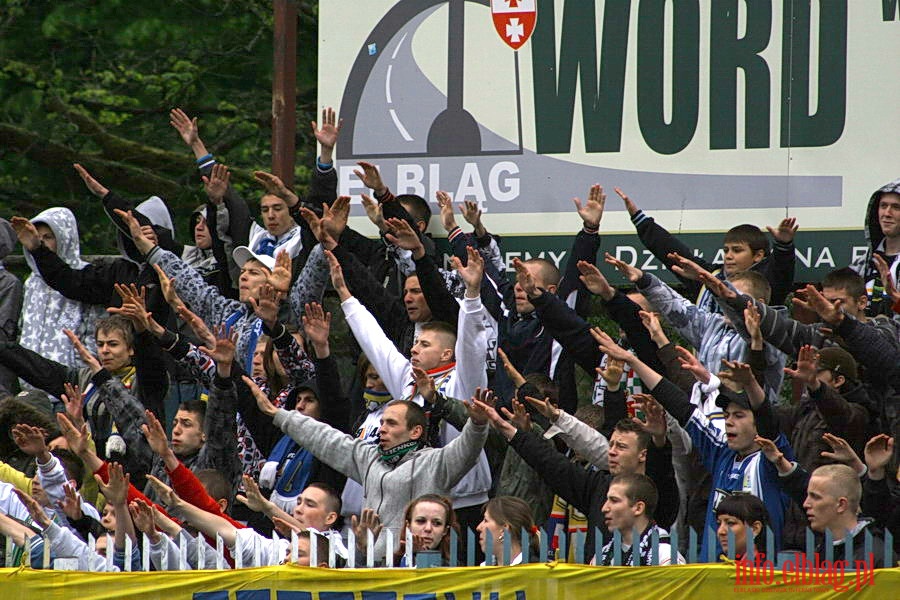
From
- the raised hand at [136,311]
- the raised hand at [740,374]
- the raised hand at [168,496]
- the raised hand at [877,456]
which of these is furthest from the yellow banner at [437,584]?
the raised hand at [136,311]

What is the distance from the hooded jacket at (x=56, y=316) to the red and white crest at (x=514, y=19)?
3.12 meters

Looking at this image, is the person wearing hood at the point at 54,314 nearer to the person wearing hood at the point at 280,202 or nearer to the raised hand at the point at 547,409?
the person wearing hood at the point at 280,202

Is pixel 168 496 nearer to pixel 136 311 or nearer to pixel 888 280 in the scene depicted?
pixel 136 311

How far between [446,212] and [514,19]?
1.55 meters

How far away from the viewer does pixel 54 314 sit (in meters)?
11.7

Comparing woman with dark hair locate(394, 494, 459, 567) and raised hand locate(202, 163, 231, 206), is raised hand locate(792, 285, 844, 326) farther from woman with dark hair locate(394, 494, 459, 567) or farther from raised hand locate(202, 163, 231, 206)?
raised hand locate(202, 163, 231, 206)

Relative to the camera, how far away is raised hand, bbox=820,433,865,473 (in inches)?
319

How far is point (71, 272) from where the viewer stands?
11648 mm

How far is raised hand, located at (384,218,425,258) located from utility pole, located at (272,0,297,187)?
1.73 meters

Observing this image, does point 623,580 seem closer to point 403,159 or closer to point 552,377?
point 552,377

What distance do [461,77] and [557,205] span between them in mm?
1085

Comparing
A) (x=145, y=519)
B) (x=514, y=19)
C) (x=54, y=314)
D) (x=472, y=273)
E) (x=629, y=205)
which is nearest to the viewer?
(x=145, y=519)

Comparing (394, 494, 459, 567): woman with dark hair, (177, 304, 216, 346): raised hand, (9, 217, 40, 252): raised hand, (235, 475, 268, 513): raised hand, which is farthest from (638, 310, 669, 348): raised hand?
(9, 217, 40, 252): raised hand

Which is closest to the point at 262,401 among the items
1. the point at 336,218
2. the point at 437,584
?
the point at 336,218
